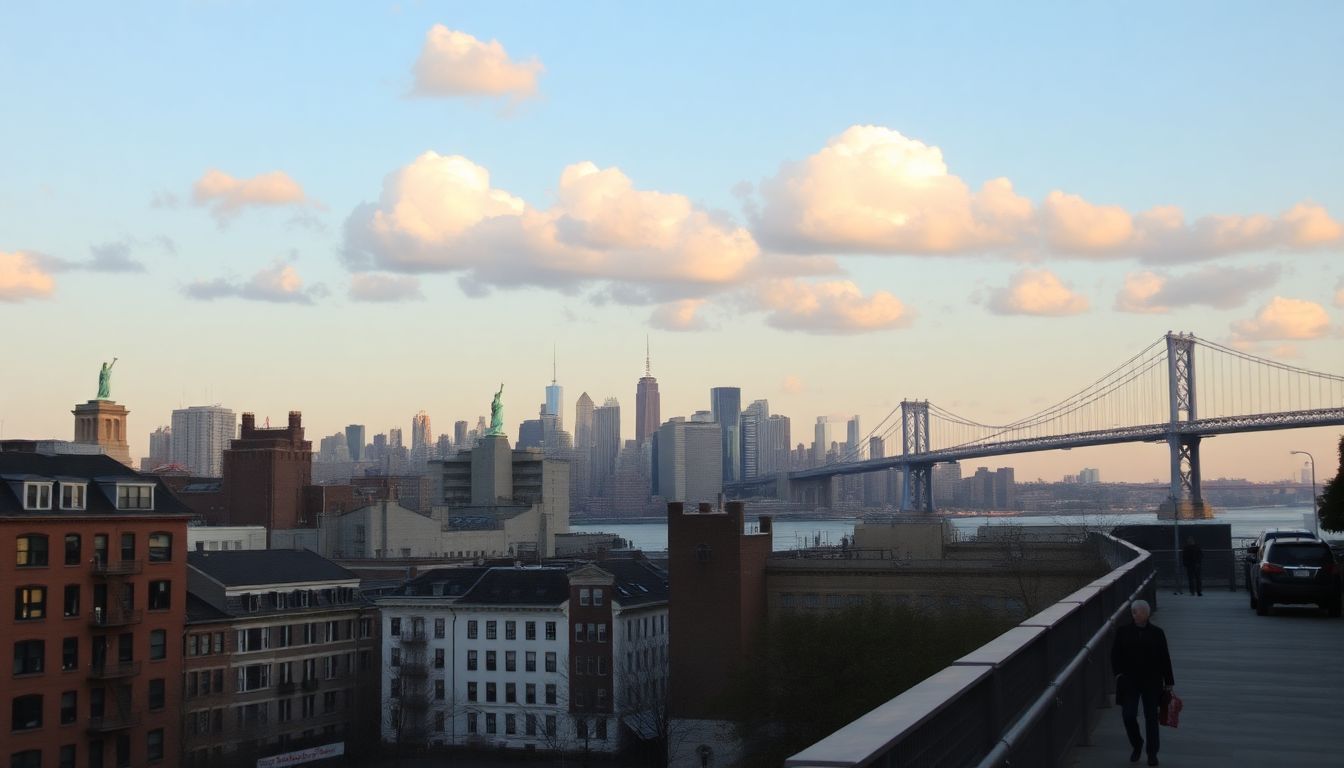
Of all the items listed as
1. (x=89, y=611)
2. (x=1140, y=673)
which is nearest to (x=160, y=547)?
(x=89, y=611)

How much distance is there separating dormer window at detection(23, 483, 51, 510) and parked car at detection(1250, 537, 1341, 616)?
126 ft

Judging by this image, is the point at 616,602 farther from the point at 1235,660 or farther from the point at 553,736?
the point at 1235,660

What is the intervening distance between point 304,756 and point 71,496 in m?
17.5

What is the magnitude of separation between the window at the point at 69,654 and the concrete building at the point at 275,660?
890 cm

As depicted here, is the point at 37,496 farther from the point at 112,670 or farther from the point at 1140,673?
the point at 1140,673

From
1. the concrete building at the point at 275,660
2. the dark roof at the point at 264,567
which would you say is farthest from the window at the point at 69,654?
the dark roof at the point at 264,567

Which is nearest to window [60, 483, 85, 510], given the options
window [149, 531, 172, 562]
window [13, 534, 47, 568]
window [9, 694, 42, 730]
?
window [13, 534, 47, 568]

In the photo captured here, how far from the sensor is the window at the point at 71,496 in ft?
152

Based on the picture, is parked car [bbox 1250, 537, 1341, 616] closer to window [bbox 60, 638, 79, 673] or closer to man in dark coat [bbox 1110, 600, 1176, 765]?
man in dark coat [bbox 1110, 600, 1176, 765]

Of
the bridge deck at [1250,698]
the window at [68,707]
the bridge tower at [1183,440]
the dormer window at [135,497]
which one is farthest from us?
the bridge tower at [1183,440]

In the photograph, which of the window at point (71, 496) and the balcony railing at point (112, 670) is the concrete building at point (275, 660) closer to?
the balcony railing at point (112, 670)

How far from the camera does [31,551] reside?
145 ft

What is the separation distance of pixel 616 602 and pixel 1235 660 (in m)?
54.5

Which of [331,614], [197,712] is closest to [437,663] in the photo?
[331,614]
